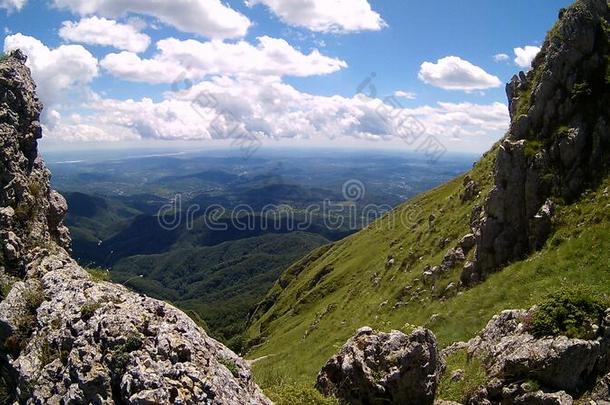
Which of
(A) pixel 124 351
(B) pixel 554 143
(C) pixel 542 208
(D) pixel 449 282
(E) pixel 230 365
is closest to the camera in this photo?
(A) pixel 124 351

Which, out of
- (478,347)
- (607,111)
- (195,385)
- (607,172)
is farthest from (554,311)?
(607,111)

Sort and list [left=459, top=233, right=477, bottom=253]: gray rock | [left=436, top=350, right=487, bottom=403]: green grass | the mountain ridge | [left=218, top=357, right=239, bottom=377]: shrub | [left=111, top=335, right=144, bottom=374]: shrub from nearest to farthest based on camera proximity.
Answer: [left=111, top=335, right=144, bottom=374]: shrub, [left=218, top=357, right=239, bottom=377]: shrub, [left=436, top=350, right=487, bottom=403]: green grass, the mountain ridge, [left=459, top=233, right=477, bottom=253]: gray rock

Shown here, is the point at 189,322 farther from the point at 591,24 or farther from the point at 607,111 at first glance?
the point at 591,24

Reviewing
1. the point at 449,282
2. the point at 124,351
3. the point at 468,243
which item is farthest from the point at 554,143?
the point at 124,351

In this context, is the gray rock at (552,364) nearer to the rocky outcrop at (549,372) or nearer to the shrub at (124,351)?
the rocky outcrop at (549,372)

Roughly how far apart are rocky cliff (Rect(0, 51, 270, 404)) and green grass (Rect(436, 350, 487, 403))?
8.97 metres

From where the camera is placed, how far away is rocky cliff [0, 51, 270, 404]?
13.2 metres

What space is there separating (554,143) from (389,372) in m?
29.2

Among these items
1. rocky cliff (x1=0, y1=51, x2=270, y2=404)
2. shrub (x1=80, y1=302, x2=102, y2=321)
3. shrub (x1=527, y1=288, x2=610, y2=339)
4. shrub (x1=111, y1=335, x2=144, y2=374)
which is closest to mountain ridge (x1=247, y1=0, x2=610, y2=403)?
shrub (x1=527, y1=288, x2=610, y2=339)

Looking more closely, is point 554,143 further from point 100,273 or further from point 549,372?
point 100,273

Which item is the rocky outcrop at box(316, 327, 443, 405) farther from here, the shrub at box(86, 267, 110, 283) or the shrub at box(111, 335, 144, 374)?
the shrub at box(86, 267, 110, 283)

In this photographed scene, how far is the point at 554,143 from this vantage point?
3847 cm

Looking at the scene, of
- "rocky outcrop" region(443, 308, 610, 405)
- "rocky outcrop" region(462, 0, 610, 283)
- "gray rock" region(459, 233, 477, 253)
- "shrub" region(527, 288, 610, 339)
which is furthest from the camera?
Result: "gray rock" region(459, 233, 477, 253)

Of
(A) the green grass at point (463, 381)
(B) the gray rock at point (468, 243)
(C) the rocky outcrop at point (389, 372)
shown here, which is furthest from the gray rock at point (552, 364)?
(B) the gray rock at point (468, 243)
